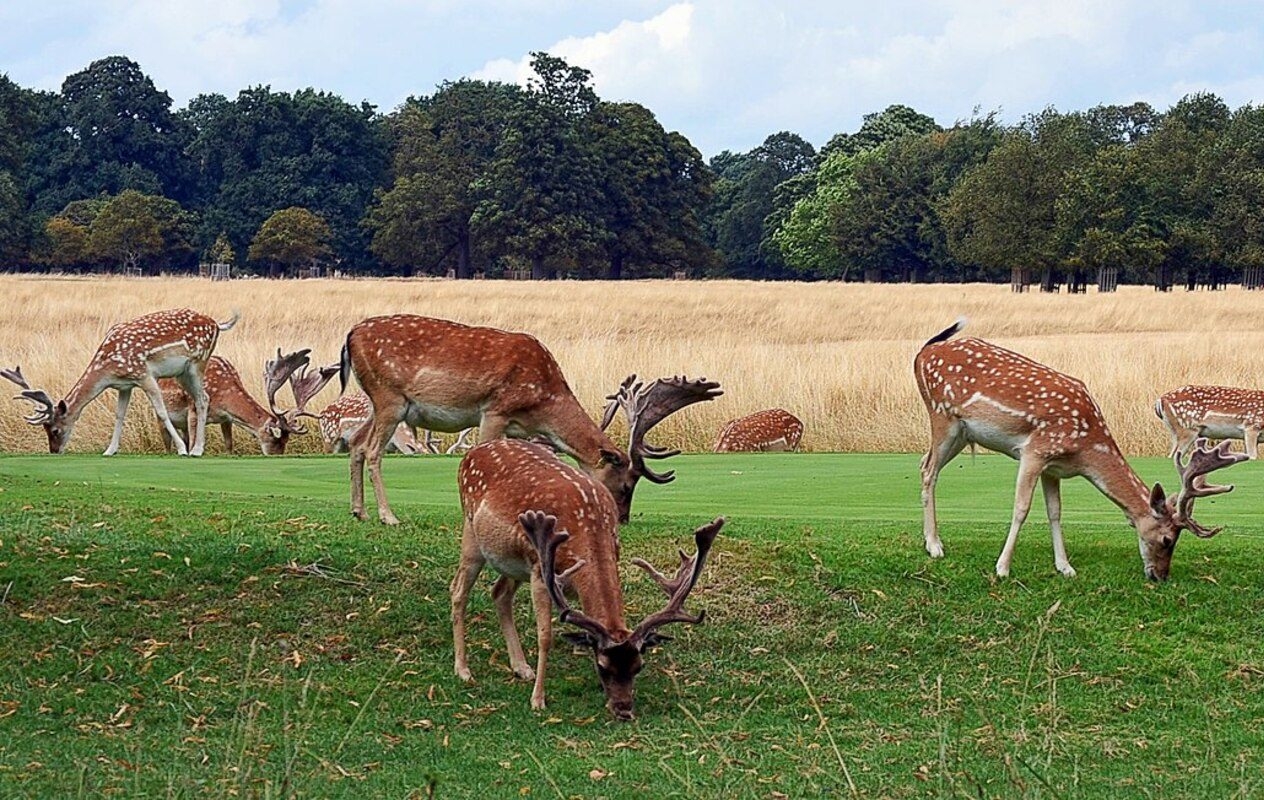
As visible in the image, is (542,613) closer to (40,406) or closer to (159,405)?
(159,405)

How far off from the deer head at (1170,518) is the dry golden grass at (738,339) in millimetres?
9384

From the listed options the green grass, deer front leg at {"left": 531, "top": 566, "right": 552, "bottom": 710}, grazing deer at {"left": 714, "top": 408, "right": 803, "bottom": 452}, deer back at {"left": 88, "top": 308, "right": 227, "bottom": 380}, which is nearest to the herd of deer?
deer front leg at {"left": 531, "top": 566, "right": 552, "bottom": 710}

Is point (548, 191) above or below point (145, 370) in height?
above

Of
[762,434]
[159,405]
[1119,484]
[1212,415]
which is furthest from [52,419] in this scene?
[1212,415]

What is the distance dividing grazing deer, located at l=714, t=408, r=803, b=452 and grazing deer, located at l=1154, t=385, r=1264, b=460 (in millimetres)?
3970

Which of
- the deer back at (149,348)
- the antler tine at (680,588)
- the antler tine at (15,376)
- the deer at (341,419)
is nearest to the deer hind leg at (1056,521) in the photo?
the antler tine at (680,588)

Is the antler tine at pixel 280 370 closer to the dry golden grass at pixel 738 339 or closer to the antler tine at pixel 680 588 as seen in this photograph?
the dry golden grass at pixel 738 339

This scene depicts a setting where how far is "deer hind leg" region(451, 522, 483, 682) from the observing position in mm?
7383

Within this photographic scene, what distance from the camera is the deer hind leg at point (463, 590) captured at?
7383mm

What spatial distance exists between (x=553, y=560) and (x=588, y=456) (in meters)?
2.85

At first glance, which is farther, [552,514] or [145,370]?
[145,370]

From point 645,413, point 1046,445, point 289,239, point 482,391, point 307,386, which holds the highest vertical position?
point 289,239

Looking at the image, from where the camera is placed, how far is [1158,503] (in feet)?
29.0

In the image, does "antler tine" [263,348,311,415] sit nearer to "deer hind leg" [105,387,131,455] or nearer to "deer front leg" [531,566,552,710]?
"deer hind leg" [105,387,131,455]
